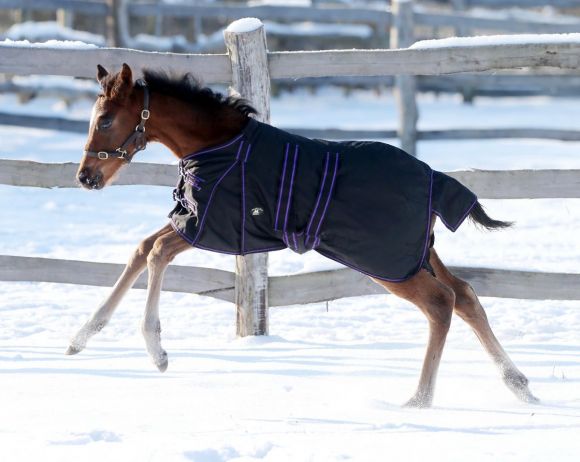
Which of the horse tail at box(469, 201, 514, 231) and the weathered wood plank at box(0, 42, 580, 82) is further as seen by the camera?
the weathered wood plank at box(0, 42, 580, 82)

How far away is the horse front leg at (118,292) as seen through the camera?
443 centimetres

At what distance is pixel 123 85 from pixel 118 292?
0.94 metres

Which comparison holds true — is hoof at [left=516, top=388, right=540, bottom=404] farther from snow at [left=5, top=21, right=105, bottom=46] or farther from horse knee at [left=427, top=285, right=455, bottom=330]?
snow at [left=5, top=21, right=105, bottom=46]

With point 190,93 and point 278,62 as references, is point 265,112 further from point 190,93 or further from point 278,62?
point 190,93

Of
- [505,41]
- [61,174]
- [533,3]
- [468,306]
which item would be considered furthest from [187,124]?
[533,3]

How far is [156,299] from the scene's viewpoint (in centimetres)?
Answer: 431

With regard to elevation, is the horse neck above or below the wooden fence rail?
above

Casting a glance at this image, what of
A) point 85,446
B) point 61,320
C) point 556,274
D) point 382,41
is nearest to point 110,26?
point 382,41

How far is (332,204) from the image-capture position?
13.5 ft

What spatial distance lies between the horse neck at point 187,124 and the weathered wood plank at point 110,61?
106cm

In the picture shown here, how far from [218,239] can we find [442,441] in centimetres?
127

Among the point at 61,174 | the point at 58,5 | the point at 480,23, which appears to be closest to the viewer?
the point at 61,174

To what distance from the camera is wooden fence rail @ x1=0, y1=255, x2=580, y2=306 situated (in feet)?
17.3

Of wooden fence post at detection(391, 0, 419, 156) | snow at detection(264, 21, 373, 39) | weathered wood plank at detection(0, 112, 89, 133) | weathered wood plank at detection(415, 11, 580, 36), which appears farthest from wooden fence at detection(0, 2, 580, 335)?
snow at detection(264, 21, 373, 39)
